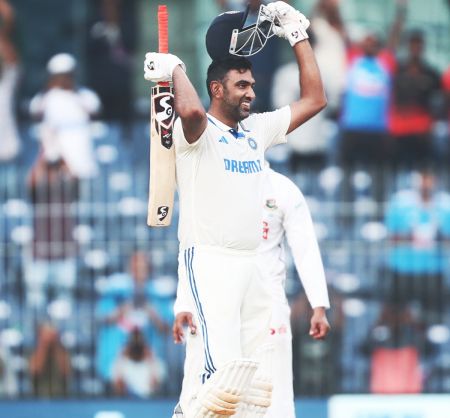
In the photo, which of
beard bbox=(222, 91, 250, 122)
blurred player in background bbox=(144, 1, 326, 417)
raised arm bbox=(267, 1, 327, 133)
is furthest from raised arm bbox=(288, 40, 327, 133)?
beard bbox=(222, 91, 250, 122)

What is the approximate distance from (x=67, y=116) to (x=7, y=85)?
2.09ft

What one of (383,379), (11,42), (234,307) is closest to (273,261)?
(234,307)

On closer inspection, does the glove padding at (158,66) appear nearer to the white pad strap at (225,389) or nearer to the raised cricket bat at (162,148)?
the raised cricket bat at (162,148)

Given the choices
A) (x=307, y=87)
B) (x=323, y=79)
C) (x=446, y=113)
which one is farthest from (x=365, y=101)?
(x=307, y=87)

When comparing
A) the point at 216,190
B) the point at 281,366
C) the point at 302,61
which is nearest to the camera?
the point at 216,190

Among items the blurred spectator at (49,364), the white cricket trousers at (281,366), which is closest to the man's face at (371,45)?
the blurred spectator at (49,364)

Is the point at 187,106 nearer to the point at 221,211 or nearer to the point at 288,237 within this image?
the point at 221,211

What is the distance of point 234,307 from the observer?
6.34 metres

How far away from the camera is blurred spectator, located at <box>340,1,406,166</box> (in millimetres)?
11070

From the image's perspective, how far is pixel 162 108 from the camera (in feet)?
20.6

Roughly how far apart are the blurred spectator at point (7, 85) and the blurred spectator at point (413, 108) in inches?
115

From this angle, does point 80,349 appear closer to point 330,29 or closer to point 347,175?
point 347,175

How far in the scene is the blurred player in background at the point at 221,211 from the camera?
6297mm

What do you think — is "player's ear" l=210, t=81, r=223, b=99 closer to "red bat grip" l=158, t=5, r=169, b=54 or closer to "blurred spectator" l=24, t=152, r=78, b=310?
"red bat grip" l=158, t=5, r=169, b=54
